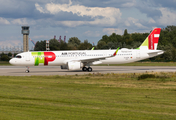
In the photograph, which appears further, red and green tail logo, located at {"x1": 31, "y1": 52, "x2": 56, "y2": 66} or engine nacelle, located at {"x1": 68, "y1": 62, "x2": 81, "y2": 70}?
red and green tail logo, located at {"x1": 31, "y1": 52, "x2": 56, "y2": 66}

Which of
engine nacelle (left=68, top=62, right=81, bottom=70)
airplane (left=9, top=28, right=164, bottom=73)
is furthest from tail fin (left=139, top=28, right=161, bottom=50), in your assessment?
engine nacelle (left=68, top=62, right=81, bottom=70)

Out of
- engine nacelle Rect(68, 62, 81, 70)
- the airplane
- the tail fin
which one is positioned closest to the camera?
engine nacelle Rect(68, 62, 81, 70)

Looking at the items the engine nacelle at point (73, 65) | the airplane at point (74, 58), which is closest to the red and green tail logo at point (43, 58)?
the airplane at point (74, 58)

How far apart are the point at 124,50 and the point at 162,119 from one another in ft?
107

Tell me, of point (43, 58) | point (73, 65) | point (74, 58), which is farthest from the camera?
point (74, 58)

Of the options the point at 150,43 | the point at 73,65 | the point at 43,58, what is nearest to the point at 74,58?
the point at 73,65

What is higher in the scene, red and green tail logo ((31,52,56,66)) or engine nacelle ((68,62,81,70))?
red and green tail logo ((31,52,56,66))

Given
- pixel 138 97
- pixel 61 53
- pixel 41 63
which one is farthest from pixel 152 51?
pixel 138 97

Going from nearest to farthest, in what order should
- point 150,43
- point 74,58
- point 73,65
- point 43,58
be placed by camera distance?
1. point 73,65
2. point 43,58
3. point 74,58
4. point 150,43

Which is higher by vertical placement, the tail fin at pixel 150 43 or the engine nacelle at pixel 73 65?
the tail fin at pixel 150 43

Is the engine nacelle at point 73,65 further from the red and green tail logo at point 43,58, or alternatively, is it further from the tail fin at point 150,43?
the tail fin at point 150,43

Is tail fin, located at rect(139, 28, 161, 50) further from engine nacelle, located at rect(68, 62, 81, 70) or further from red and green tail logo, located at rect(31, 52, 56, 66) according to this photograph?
red and green tail logo, located at rect(31, 52, 56, 66)

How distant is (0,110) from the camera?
11.1 metres

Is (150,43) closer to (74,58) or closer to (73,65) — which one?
(74,58)
